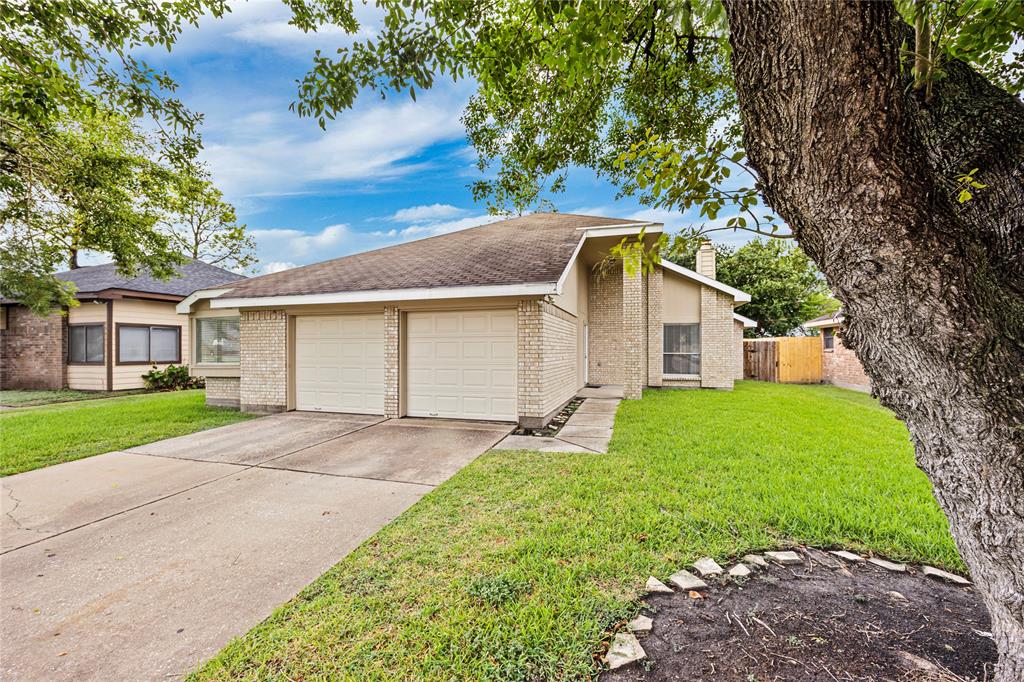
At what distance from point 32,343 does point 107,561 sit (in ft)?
61.3

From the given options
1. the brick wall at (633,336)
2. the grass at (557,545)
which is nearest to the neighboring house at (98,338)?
the brick wall at (633,336)

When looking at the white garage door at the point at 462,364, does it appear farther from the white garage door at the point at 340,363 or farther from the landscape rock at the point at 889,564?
the landscape rock at the point at 889,564

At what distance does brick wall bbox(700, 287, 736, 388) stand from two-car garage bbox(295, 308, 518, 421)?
27.7ft

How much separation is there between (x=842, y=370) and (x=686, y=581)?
56.9 ft

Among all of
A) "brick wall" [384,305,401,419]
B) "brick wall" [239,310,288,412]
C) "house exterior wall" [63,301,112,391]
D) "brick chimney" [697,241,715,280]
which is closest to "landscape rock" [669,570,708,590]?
"brick wall" [384,305,401,419]

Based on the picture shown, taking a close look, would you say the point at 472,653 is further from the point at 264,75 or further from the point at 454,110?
the point at 264,75

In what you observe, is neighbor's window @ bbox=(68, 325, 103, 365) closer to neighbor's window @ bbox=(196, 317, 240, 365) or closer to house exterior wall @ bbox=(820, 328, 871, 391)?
neighbor's window @ bbox=(196, 317, 240, 365)

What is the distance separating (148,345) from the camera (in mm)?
15188

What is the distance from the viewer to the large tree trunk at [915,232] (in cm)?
146

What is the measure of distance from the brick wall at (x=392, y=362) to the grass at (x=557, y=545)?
3474 millimetres

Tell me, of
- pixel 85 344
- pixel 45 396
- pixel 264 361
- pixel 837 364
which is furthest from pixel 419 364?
pixel 837 364

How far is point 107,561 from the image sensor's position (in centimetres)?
320

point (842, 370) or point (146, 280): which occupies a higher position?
point (146, 280)

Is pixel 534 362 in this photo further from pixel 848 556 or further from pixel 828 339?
pixel 828 339
